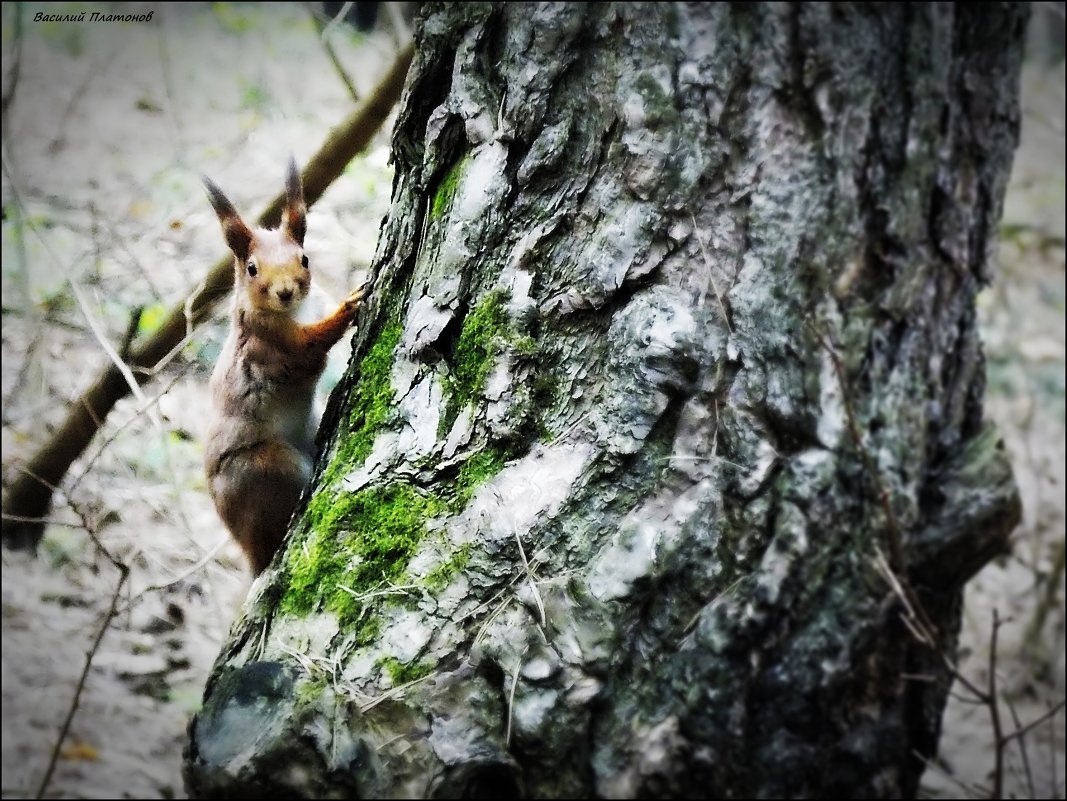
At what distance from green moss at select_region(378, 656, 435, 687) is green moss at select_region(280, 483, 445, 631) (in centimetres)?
7

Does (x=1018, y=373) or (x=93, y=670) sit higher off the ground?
(x=1018, y=373)

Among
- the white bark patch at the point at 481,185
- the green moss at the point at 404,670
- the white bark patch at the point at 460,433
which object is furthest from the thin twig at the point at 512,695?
the white bark patch at the point at 481,185

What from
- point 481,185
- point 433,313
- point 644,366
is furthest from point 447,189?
point 644,366

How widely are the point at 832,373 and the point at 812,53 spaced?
0.55 meters

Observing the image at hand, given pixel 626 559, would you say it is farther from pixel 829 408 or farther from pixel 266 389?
pixel 266 389

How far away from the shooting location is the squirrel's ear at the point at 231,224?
2039 mm

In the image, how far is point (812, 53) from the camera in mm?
1470

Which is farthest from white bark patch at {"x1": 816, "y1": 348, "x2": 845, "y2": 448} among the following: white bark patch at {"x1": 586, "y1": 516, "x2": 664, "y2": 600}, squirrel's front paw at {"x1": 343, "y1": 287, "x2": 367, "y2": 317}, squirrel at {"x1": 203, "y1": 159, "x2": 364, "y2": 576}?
squirrel at {"x1": 203, "y1": 159, "x2": 364, "y2": 576}

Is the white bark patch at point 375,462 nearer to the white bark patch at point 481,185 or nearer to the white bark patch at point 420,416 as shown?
the white bark patch at point 420,416

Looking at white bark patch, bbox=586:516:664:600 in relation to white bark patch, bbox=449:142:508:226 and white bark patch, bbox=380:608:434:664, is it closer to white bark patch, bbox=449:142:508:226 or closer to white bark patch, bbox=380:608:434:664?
white bark patch, bbox=380:608:434:664

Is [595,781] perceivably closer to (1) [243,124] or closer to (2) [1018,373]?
(2) [1018,373]

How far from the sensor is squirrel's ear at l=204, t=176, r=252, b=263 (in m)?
2.04

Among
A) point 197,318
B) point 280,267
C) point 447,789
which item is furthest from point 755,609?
point 197,318

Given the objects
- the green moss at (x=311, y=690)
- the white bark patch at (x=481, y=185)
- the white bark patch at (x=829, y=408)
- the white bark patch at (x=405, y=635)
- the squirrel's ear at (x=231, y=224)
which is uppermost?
the squirrel's ear at (x=231, y=224)
